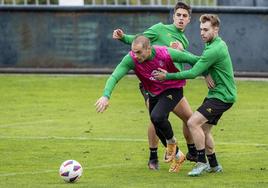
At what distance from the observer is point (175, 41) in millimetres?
15242

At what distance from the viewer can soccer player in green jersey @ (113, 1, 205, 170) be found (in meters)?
14.8

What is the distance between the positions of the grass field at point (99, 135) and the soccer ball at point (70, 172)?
8cm

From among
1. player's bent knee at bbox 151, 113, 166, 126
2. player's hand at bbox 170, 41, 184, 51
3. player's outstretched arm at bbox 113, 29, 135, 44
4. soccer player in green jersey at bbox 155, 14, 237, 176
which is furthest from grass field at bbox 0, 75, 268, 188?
player's outstretched arm at bbox 113, 29, 135, 44

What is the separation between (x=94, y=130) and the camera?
19.6 m

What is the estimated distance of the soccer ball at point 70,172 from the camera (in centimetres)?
1342

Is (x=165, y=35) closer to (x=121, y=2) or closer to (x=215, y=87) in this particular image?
(x=215, y=87)

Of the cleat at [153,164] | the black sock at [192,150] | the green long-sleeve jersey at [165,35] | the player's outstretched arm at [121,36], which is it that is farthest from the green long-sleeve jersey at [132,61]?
the black sock at [192,150]

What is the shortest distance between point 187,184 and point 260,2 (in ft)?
52.9

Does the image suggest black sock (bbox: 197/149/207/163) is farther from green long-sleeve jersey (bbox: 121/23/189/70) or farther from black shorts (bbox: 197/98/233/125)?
green long-sleeve jersey (bbox: 121/23/189/70)

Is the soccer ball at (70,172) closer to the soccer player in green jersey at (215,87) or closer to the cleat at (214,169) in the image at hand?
the soccer player in green jersey at (215,87)

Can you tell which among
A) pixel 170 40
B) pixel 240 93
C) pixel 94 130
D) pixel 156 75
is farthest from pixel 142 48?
pixel 240 93

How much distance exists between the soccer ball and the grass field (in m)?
0.08

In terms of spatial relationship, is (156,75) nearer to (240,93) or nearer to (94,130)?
(94,130)

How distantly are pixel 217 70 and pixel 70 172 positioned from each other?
2.22m
